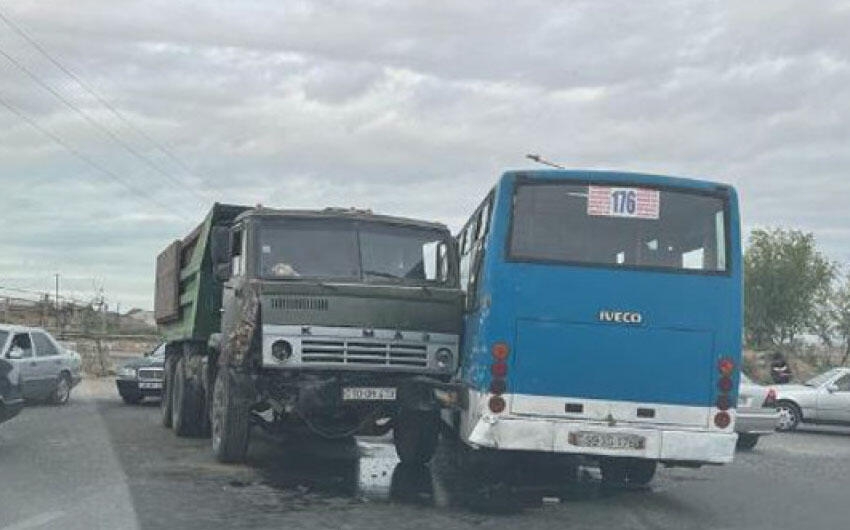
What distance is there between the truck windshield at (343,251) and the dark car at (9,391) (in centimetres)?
374

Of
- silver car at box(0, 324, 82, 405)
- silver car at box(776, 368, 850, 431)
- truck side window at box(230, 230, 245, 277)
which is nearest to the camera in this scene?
truck side window at box(230, 230, 245, 277)

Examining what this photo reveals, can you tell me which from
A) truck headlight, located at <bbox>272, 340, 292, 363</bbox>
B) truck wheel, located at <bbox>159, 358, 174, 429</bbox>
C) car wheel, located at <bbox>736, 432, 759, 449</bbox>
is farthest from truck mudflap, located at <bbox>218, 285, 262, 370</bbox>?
car wheel, located at <bbox>736, 432, 759, 449</bbox>

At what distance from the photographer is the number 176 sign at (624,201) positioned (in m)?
10.6

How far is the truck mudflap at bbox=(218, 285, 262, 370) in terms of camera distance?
454 inches

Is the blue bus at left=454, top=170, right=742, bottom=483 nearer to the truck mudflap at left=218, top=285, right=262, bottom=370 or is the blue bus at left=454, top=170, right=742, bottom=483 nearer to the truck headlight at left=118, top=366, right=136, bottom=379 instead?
the truck mudflap at left=218, top=285, right=262, bottom=370

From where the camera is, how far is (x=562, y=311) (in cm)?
1030

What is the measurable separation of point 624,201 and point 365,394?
3.32 m

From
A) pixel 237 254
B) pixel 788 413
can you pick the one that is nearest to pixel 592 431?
pixel 237 254

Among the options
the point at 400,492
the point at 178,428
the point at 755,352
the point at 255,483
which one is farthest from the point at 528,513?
the point at 755,352

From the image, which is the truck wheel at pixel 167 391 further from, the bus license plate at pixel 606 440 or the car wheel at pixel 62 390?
the bus license plate at pixel 606 440

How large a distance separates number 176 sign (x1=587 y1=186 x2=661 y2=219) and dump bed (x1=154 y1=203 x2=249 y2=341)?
580 centimetres

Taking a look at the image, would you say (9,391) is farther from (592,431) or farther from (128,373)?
(128,373)

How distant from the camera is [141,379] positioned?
23328 mm

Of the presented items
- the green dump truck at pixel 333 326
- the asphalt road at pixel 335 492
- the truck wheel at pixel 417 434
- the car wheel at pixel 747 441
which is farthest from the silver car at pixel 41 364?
the car wheel at pixel 747 441
